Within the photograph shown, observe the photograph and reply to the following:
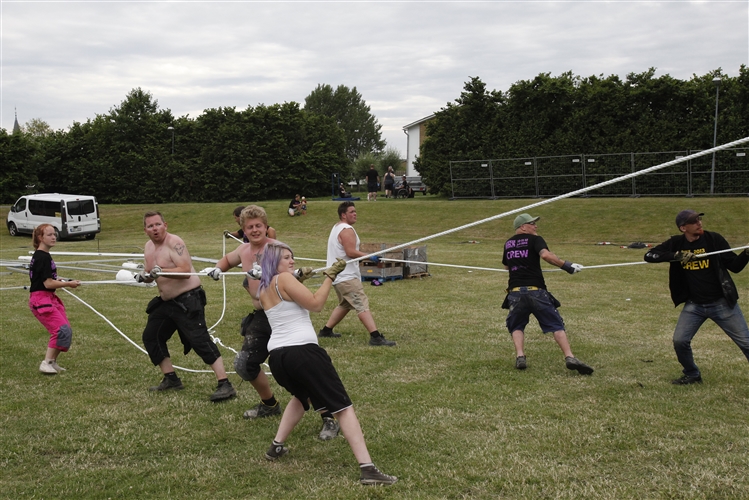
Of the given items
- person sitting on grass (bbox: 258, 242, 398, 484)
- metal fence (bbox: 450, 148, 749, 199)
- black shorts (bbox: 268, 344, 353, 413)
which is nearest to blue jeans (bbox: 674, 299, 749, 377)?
person sitting on grass (bbox: 258, 242, 398, 484)

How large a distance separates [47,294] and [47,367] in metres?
0.84

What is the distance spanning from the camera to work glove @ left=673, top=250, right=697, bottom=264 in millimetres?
6613

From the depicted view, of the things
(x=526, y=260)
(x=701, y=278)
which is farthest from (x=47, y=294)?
(x=701, y=278)

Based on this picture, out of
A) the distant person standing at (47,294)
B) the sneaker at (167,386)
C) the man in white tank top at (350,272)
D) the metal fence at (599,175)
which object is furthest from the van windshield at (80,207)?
the sneaker at (167,386)

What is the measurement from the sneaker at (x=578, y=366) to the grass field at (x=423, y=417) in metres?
0.11

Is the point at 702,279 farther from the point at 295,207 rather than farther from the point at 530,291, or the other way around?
the point at 295,207

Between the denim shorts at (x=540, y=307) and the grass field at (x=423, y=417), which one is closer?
the grass field at (x=423, y=417)

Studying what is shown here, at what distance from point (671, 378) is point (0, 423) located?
6.66 m

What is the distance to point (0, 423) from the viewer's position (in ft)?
19.7

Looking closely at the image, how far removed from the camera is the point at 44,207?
30969mm

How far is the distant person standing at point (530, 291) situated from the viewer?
738 cm

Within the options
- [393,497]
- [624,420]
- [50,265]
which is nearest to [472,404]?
[624,420]

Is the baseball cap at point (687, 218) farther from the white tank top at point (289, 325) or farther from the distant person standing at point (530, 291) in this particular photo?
the white tank top at point (289, 325)

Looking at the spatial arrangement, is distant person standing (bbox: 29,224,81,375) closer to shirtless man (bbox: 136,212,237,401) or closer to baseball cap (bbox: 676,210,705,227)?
shirtless man (bbox: 136,212,237,401)
